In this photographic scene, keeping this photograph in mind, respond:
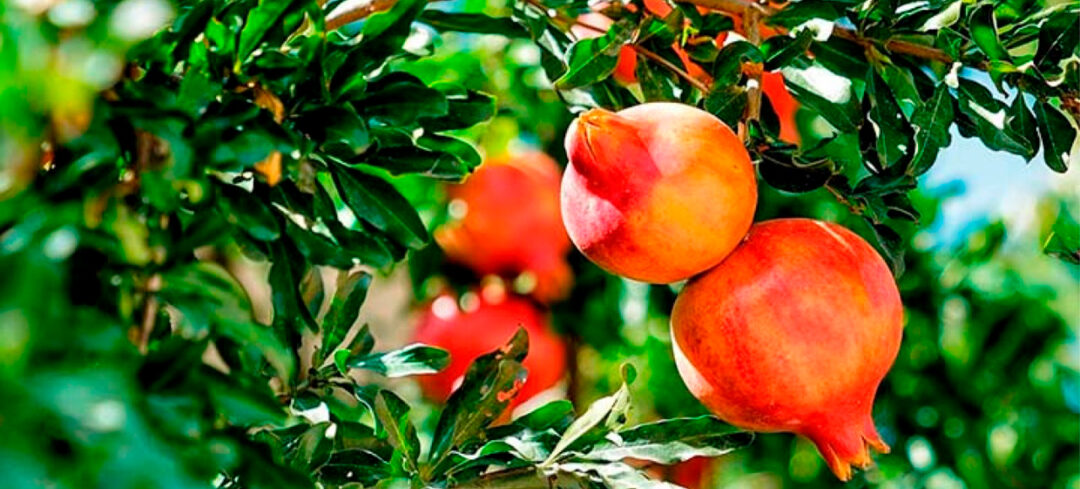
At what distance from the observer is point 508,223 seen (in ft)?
4.76

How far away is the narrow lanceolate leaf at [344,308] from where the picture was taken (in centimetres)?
85

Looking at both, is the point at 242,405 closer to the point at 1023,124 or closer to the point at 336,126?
the point at 336,126

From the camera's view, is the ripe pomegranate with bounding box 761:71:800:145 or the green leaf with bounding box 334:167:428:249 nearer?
the green leaf with bounding box 334:167:428:249

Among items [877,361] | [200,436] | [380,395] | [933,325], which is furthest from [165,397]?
[933,325]

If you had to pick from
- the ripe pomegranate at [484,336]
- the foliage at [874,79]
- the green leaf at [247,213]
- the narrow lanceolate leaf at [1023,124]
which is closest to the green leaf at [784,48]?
the foliage at [874,79]

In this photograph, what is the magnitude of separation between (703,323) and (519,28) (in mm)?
289

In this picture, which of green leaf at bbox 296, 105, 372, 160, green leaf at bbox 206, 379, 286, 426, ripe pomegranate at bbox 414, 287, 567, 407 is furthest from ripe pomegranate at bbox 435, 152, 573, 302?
green leaf at bbox 206, 379, 286, 426

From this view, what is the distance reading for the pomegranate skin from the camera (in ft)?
2.46

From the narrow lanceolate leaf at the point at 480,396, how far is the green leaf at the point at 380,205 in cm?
13

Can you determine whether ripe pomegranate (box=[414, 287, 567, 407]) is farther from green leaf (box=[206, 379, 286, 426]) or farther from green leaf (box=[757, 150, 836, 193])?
green leaf (box=[206, 379, 286, 426])

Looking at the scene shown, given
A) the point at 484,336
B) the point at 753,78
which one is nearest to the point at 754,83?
the point at 753,78

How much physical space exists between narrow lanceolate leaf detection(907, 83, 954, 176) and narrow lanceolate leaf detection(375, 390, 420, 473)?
11.9 inches

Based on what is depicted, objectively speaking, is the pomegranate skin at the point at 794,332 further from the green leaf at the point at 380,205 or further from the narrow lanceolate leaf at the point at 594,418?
the green leaf at the point at 380,205

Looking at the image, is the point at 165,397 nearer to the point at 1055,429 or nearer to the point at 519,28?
the point at 519,28
